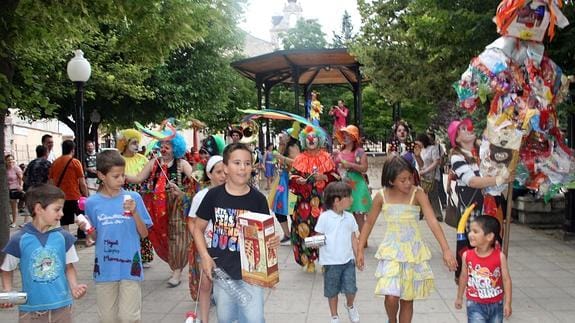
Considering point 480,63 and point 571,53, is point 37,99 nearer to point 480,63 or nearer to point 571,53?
point 480,63

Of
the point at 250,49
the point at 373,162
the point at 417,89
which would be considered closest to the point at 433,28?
the point at 417,89

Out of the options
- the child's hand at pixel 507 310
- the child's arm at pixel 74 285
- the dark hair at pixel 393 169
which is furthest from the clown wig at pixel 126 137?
the child's hand at pixel 507 310

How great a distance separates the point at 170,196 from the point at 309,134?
2.04 m

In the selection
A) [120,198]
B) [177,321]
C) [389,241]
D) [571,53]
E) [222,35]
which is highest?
[222,35]

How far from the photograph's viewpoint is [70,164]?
899 cm

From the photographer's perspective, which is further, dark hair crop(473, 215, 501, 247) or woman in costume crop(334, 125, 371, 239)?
woman in costume crop(334, 125, 371, 239)

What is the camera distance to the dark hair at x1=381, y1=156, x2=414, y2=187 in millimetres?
4375

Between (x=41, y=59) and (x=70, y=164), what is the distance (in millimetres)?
3818

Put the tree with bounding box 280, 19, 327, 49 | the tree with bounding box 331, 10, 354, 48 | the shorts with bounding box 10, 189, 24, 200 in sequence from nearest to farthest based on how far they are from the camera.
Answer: the shorts with bounding box 10, 189, 24, 200 → the tree with bounding box 280, 19, 327, 49 → the tree with bounding box 331, 10, 354, 48

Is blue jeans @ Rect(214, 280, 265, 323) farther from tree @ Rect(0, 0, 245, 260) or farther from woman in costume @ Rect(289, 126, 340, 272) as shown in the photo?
tree @ Rect(0, 0, 245, 260)

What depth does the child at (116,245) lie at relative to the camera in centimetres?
409

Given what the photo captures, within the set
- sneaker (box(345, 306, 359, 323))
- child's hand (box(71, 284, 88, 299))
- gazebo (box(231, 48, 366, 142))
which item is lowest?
sneaker (box(345, 306, 359, 323))

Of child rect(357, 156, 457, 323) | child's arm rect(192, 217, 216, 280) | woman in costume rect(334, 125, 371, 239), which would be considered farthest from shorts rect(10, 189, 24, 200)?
child rect(357, 156, 457, 323)

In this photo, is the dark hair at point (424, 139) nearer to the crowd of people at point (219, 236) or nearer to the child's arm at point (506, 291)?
the crowd of people at point (219, 236)
